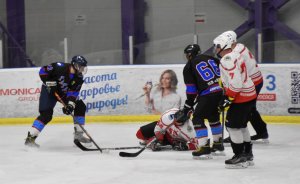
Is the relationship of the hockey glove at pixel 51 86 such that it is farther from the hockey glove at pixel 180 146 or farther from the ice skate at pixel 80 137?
the hockey glove at pixel 180 146

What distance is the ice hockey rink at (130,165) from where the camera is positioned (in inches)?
195

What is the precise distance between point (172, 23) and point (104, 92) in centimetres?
170

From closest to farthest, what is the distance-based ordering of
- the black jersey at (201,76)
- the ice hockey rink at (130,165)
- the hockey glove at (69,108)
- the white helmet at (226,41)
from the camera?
1. the ice hockey rink at (130,165)
2. the white helmet at (226,41)
3. the black jersey at (201,76)
4. the hockey glove at (69,108)

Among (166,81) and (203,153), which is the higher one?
(166,81)

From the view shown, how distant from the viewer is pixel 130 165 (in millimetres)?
5535

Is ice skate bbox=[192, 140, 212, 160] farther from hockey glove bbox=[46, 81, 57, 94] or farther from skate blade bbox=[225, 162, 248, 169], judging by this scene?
hockey glove bbox=[46, 81, 57, 94]

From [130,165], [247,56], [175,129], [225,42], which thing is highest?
[225,42]

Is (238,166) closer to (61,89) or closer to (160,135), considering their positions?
(160,135)

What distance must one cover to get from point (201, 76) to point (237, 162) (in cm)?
Result: 84

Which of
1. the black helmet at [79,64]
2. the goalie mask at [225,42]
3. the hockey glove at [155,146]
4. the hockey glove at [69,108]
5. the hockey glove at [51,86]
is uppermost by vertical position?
the goalie mask at [225,42]

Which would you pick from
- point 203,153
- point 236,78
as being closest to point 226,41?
point 236,78

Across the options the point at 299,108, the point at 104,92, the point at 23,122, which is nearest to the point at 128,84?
the point at 104,92

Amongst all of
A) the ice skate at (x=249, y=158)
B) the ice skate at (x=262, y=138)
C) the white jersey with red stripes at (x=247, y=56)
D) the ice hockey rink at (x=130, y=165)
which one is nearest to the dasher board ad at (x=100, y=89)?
the ice hockey rink at (x=130, y=165)

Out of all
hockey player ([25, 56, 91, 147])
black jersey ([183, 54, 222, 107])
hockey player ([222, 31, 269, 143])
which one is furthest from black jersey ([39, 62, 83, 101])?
hockey player ([222, 31, 269, 143])
